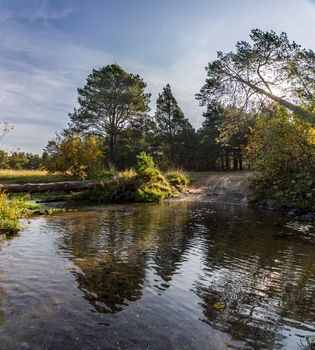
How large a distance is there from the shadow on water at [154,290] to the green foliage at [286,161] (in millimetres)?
8692

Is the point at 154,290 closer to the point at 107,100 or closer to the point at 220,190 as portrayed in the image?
the point at 220,190

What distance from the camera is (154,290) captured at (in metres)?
6.51

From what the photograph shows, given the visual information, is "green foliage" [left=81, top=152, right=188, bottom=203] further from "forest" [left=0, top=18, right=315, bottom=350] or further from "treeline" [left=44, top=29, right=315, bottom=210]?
"treeline" [left=44, top=29, right=315, bottom=210]

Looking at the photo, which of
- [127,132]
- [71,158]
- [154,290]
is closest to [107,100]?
[127,132]

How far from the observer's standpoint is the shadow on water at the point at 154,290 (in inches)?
184

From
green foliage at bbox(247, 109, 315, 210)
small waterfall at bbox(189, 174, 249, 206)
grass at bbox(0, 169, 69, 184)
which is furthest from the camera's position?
grass at bbox(0, 169, 69, 184)

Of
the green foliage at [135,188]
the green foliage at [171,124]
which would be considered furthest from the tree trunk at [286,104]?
the green foliage at [171,124]

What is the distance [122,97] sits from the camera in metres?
42.4

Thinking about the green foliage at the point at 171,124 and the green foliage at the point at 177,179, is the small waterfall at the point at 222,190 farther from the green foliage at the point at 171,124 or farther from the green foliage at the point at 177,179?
the green foliage at the point at 171,124

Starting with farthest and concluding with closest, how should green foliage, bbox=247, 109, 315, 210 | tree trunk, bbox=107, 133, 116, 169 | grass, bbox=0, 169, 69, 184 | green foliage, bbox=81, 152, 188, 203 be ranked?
1. tree trunk, bbox=107, 133, 116, 169
2. grass, bbox=0, 169, 69, 184
3. green foliage, bbox=81, 152, 188, 203
4. green foliage, bbox=247, 109, 315, 210

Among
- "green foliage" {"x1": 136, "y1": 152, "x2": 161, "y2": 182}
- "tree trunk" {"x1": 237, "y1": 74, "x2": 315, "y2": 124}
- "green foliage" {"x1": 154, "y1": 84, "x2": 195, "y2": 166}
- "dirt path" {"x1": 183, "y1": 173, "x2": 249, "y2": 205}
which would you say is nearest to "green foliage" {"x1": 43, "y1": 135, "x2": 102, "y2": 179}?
"green foliage" {"x1": 136, "y1": 152, "x2": 161, "y2": 182}

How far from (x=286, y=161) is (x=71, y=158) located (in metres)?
20.2

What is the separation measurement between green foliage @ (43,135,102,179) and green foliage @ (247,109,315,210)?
16145mm

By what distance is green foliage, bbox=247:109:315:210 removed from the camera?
18375mm
